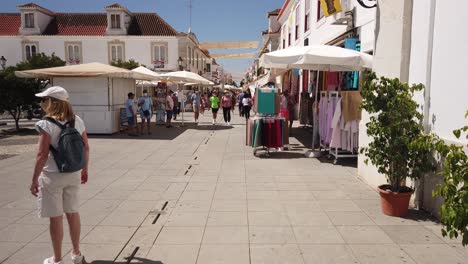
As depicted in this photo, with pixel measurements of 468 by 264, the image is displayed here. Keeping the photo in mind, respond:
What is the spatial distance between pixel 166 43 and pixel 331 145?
3220 cm

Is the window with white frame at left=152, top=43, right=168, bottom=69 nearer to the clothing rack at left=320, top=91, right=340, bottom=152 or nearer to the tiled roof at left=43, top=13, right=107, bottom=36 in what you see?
the tiled roof at left=43, top=13, right=107, bottom=36

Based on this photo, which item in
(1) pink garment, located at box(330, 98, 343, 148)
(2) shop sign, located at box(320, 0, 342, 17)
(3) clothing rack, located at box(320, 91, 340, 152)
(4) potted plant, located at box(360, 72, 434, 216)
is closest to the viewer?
(4) potted plant, located at box(360, 72, 434, 216)

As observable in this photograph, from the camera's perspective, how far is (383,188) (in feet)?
17.0

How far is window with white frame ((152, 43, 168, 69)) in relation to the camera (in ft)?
125

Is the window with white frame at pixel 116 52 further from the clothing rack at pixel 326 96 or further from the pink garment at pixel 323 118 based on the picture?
the pink garment at pixel 323 118

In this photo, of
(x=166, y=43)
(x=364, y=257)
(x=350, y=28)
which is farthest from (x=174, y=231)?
(x=166, y=43)

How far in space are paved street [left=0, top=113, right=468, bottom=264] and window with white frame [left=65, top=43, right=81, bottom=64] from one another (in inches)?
1311

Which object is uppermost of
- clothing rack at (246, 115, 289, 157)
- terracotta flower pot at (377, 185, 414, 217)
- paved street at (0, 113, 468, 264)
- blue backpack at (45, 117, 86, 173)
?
blue backpack at (45, 117, 86, 173)

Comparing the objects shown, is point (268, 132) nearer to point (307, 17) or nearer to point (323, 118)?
point (323, 118)

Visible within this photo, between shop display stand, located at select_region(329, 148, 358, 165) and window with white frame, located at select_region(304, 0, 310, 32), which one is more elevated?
window with white frame, located at select_region(304, 0, 310, 32)

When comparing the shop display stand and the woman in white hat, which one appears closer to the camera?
the woman in white hat

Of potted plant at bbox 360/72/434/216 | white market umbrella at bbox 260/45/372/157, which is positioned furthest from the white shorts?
white market umbrella at bbox 260/45/372/157

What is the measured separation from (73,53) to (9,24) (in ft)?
27.3

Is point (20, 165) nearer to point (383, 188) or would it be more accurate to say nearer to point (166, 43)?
point (383, 188)
